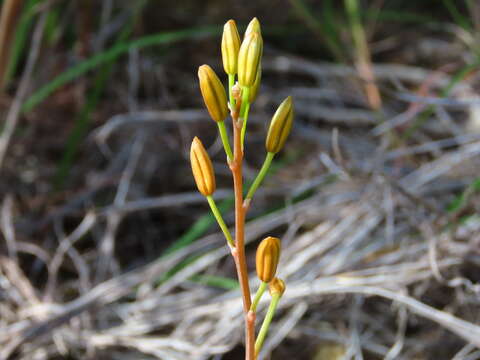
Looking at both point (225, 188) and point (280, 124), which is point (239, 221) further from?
point (225, 188)

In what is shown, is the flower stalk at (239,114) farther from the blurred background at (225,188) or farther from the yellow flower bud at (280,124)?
the blurred background at (225,188)

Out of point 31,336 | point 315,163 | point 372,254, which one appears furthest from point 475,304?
point 31,336

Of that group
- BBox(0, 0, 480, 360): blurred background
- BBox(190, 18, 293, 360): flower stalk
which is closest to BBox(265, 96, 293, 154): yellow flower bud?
BBox(190, 18, 293, 360): flower stalk

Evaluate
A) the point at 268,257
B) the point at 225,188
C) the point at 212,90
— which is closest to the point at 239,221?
the point at 268,257

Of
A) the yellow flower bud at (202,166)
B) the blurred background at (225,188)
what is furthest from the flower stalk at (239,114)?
the blurred background at (225,188)

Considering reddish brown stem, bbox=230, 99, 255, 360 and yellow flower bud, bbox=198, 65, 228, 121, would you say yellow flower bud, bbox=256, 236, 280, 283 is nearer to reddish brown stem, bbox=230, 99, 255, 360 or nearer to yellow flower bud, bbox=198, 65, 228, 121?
reddish brown stem, bbox=230, 99, 255, 360

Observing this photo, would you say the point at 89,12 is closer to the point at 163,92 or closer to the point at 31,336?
the point at 163,92
